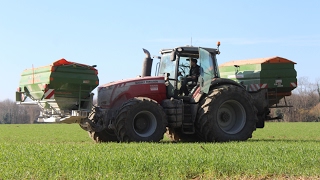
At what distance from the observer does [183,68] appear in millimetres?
14867

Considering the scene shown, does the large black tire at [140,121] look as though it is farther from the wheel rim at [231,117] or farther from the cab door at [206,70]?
the wheel rim at [231,117]

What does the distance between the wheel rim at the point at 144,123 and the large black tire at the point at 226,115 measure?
1.37m

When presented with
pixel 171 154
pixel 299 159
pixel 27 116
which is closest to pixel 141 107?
pixel 171 154

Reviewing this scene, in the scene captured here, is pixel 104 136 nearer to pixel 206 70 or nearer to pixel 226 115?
pixel 206 70

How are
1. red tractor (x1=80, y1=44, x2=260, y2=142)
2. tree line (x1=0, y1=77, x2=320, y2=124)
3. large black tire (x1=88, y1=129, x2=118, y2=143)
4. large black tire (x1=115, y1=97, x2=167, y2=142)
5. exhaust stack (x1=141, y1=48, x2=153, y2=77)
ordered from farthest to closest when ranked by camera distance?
1. tree line (x1=0, y1=77, x2=320, y2=124)
2. exhaust stack (x1=141, y1=48, x2=153, y2=77)
3. large black tire (x1=88, y1=129, x2=118, y2=143)
4. red tractor (x1=80, y1=44, x2=260, y2=142)
5. large black tire (x1=115, y1=97, x2=167, y2=142)

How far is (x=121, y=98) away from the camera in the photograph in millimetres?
14203

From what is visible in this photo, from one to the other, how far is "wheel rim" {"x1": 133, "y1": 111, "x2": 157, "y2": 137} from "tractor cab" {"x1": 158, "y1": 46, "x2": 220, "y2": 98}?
1.19 metres

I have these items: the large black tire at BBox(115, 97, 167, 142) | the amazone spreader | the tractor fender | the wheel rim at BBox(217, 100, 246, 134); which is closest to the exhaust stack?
the amazone spreader

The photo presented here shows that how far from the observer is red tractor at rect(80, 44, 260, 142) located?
1364 centimetres

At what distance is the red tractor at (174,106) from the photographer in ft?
44.8

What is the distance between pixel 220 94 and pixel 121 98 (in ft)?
8.93

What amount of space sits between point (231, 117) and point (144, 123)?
292 cm

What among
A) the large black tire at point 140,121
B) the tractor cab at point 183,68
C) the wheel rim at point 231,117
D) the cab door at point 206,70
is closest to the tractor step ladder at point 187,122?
the tractor cab at point 183,68

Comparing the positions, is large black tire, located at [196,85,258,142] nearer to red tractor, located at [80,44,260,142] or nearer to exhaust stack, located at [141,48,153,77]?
red tractor, located at [80,44,260,142]
